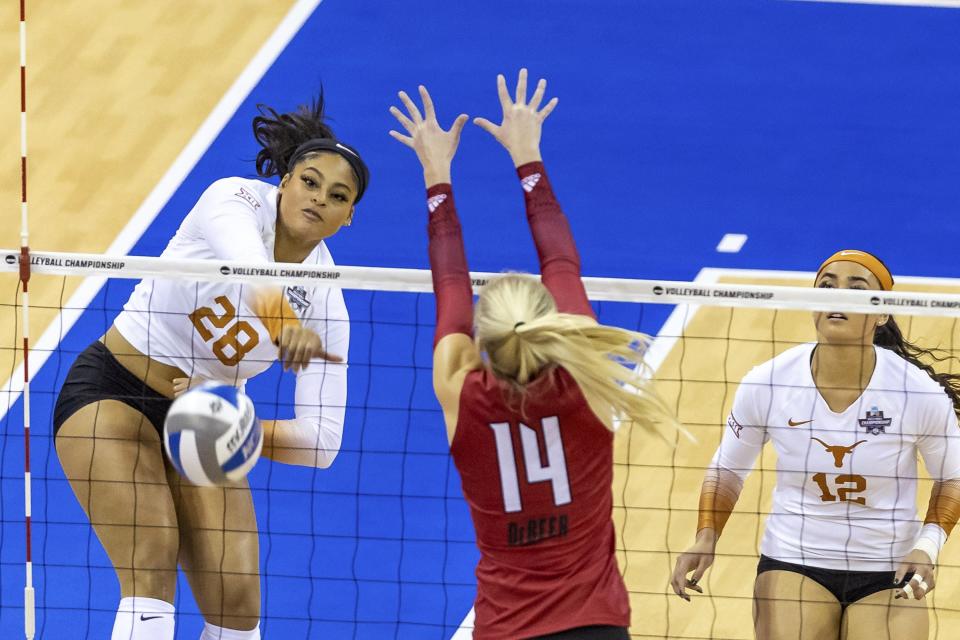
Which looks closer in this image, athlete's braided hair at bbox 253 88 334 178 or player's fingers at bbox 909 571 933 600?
player's fingers at bbox 909 571 933 600

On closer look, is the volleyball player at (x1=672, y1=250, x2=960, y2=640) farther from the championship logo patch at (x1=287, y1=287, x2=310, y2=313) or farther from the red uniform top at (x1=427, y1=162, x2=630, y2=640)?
the championship logo patch at (x1=287, y1=287, x2=310, y2=313)

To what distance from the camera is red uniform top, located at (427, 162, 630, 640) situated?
444 cm

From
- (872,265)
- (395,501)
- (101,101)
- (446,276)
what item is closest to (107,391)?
(446,276)

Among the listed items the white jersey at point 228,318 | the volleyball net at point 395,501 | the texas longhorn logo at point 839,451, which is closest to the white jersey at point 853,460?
the texas longhorn logo at point 839,451

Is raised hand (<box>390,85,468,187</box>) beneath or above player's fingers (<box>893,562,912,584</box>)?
above

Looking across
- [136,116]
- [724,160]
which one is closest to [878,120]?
[724,160]

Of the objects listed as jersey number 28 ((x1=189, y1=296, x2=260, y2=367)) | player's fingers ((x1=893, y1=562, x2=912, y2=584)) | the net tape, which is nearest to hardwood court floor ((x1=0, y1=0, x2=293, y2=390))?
jersey number 28 ((x1=189, y1=296, x2=260, y2=367))

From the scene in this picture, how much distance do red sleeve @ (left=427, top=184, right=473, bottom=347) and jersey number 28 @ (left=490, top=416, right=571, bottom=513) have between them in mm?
381

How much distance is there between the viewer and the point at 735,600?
316 inches

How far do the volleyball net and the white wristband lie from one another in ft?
3.22

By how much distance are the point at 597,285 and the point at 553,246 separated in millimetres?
928

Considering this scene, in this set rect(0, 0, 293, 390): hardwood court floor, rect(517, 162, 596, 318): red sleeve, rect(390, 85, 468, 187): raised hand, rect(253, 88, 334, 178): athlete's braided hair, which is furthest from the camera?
rect(0, 0, 293, 390): hardwood court floor

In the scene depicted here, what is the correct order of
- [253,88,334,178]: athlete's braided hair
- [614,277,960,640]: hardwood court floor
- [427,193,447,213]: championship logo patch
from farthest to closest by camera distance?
[614,277,960,640]: hardwood court floor
[253,88,334,178]: athlete's braided hair
[427,193,447,213]: championship logo patch

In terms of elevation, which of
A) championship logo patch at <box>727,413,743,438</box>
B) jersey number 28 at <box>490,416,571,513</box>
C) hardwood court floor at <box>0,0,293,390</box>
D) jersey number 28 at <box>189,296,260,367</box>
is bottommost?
jersey number 28 at <box>490,416,571,513</box>
